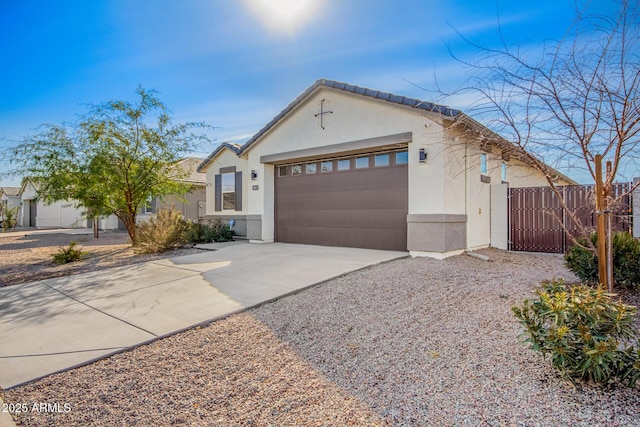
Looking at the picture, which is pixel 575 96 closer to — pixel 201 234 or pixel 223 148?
pixel 201 234

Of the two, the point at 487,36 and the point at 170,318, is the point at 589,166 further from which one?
the point at 170,318

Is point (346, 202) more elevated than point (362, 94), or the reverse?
point (362, 94)

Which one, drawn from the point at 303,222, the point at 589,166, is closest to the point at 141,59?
the point at 303,222

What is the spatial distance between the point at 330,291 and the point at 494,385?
300 centimetres

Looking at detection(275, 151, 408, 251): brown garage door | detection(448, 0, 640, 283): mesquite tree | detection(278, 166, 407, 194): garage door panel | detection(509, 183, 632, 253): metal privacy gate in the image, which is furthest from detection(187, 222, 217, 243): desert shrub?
detection(448, 0, 640, 283): mesquite tree

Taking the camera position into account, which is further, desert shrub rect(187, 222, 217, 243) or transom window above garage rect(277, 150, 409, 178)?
desert shrub rect(187, 222, 217, 243)

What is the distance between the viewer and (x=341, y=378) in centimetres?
306

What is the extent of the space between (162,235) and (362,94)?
7.07 m

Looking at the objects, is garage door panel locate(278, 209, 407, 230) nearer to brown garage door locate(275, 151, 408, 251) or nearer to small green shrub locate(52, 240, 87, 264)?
brown garage door locate(275, 151, 408, 251)

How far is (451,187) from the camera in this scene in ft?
28.0

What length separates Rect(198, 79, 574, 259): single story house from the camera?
836 centimetres

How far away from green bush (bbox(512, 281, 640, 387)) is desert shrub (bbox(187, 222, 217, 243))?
11359 mm

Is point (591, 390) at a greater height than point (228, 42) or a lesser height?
lesser

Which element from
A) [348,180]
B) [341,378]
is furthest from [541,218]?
[341,378]
